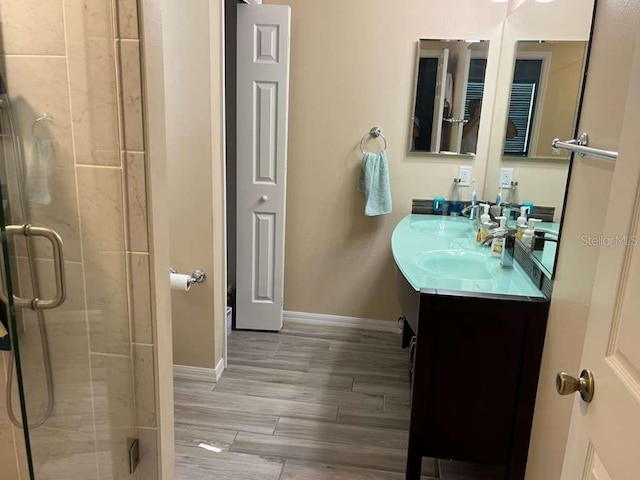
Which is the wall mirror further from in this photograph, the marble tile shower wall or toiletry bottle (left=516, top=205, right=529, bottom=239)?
the marble tile shower wall

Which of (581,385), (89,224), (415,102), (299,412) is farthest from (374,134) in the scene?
(581,385)

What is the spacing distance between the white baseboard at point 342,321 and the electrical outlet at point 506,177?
Result: 1.31 metres

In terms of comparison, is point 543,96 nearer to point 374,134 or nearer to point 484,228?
point 484,228

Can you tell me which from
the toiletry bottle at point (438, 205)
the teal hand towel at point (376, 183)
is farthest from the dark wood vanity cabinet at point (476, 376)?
the toiletry bottle at point (438, 205)

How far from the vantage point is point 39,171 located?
1182 millimetres

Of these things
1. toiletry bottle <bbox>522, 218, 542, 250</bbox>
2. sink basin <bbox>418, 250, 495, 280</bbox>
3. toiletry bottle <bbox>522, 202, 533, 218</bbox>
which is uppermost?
toiletry bottle <bbox>522, 202, 533, 218</bbox>

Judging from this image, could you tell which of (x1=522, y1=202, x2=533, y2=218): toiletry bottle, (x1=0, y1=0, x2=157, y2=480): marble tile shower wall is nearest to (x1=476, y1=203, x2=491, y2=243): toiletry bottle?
(x1=522, y1=202, x2=533, y2=218): toiletry bottle

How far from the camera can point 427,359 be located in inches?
67.7

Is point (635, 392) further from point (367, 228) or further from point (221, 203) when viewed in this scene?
point (367, 228)

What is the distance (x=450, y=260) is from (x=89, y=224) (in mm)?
1666

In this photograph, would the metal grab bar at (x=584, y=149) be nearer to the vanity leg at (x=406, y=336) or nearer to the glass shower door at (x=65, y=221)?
the glass shower door at (x=65, y=221)

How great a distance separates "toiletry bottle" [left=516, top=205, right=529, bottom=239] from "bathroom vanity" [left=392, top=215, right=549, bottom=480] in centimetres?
28

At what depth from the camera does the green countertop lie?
5.85 feet

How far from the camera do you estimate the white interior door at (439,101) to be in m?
3.01
